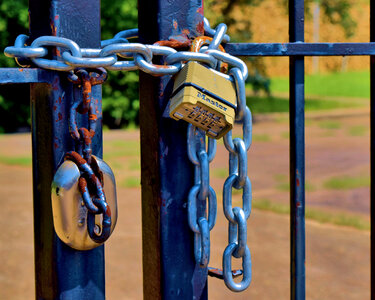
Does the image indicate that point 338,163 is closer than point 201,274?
No

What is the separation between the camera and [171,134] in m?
1.02

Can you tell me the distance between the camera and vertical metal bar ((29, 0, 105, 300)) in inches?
37.4

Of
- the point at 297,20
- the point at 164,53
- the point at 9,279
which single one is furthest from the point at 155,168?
the point at 9,279

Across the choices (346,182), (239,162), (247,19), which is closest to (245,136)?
(239,162)

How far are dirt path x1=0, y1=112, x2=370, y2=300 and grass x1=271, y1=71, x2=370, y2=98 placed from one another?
1196 centimetres

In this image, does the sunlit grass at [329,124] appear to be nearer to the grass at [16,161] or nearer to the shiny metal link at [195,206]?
the grass at [16,161]

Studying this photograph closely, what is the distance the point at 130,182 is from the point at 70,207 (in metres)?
5.07

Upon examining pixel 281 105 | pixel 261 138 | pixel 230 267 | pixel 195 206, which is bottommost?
pixel 261 138

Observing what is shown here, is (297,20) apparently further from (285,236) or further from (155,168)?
(285,236)

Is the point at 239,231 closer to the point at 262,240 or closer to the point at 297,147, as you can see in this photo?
the point at 297,147

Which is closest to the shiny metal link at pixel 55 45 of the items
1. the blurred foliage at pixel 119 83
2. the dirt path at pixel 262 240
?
the dirt path at pixel 262 240

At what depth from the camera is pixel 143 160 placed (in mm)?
1061

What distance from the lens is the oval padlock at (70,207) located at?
91 centimetres

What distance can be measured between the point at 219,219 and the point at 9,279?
1.80 metres
